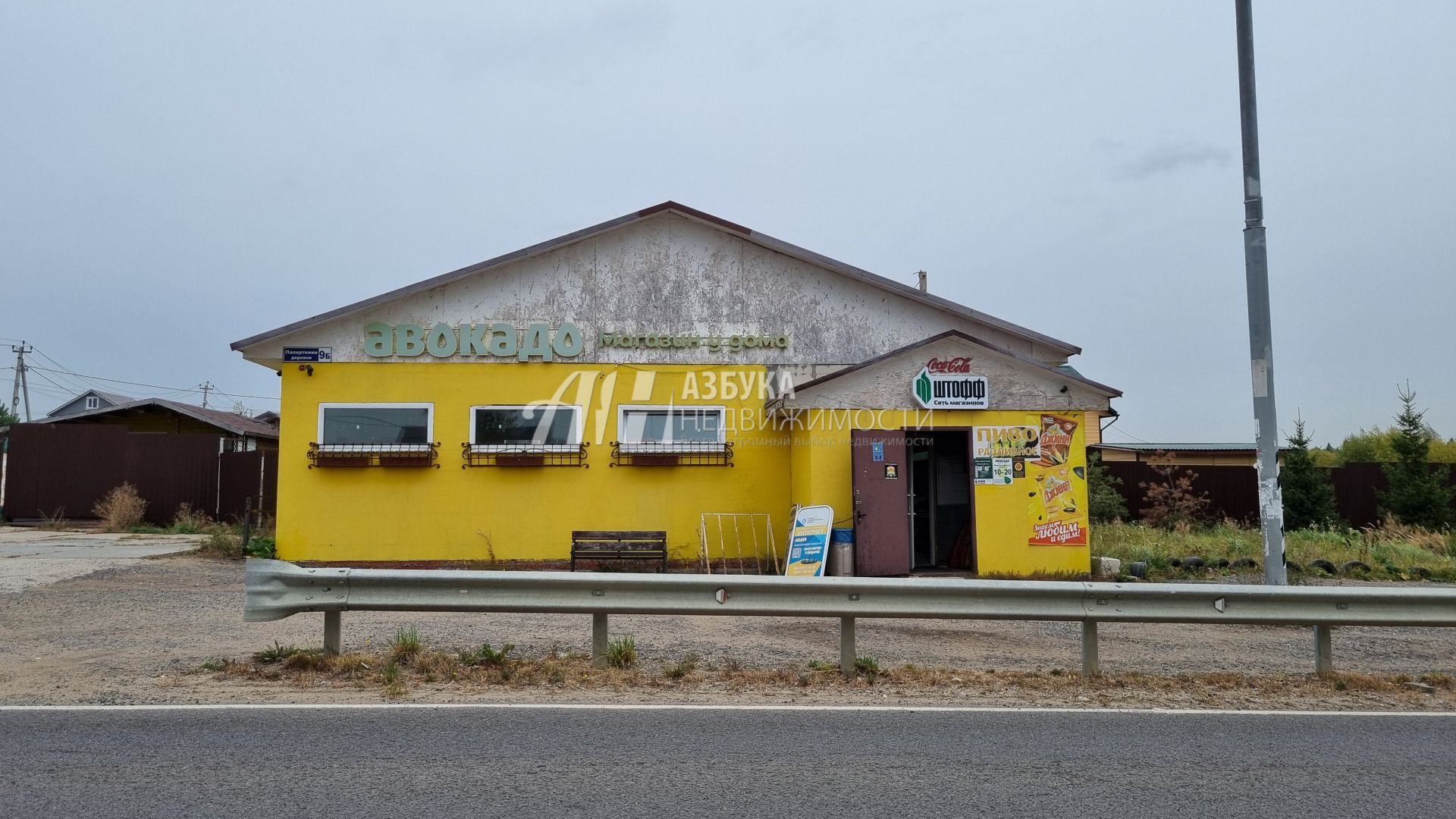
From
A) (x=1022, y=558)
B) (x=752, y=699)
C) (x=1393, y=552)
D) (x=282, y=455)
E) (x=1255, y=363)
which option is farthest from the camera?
(x=1393, y=552)

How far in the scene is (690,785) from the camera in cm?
486

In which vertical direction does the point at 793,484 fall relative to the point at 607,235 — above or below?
below

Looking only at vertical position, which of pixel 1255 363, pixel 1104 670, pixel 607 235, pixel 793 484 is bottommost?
pixel 1104 670

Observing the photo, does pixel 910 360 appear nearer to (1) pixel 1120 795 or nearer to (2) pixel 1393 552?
(2) pixel 1393 552

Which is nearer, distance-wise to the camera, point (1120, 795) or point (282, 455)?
point (1120, 795)

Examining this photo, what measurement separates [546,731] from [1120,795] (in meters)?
3.12

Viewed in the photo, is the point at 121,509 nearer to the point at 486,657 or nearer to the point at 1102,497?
the point at 486,657

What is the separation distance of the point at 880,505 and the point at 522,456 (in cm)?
559

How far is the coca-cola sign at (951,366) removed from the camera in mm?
14625

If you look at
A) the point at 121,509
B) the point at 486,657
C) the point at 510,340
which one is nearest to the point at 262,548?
the point at 510,340

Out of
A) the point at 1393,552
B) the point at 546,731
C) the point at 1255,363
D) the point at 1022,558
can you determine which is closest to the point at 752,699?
the point at 546,731

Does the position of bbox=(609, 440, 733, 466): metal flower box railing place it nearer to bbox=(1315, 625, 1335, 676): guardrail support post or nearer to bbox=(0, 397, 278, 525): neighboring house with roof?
bbox=(1315, 625, 1335, 676): guardrail support post

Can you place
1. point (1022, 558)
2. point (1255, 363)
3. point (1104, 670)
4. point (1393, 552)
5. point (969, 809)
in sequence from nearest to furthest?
point (969, 809) < point (1104, 670) < point (1255, 363) < point (1022, 558) < point (1393, 552)

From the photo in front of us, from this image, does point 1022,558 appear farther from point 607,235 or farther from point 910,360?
point 607,235
